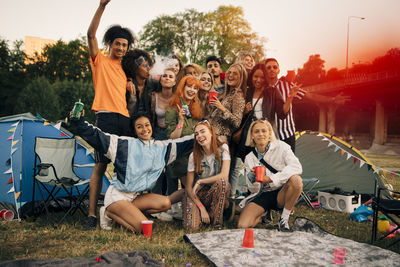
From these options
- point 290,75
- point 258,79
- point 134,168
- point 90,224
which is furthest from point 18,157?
point 290,75

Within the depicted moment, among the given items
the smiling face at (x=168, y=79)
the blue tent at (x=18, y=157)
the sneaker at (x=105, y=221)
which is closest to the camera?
the sneaker at (x=105, y=221)

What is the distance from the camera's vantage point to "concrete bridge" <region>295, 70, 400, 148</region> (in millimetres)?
19453

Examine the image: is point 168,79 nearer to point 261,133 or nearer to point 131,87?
point 131,87

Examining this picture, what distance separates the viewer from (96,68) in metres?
3.54

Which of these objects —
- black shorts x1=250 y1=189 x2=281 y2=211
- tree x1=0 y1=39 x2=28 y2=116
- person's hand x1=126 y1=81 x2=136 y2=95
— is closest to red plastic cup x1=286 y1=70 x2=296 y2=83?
black shorts x1=250 y1=189 x2=281 y2=211

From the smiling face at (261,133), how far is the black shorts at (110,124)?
4.85 feet

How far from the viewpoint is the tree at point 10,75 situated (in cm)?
2658

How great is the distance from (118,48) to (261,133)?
1904mm

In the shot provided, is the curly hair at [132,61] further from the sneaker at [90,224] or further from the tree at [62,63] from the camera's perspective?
the tree at [62,63]

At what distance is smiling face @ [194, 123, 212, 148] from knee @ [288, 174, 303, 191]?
1.01 m

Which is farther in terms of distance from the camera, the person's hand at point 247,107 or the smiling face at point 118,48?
the person's hand at point 247,107

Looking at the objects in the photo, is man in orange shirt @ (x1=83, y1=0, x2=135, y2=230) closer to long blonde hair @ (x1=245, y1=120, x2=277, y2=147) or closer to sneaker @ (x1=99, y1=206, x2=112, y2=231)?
sneaker @ (x1=99, y1=206, x2=112, y2=231)

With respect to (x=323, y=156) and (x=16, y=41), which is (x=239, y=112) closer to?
(x=323, y=156)

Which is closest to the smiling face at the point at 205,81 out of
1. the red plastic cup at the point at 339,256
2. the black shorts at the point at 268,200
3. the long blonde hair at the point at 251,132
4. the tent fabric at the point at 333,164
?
the long blonde hair at the point at 251,132
